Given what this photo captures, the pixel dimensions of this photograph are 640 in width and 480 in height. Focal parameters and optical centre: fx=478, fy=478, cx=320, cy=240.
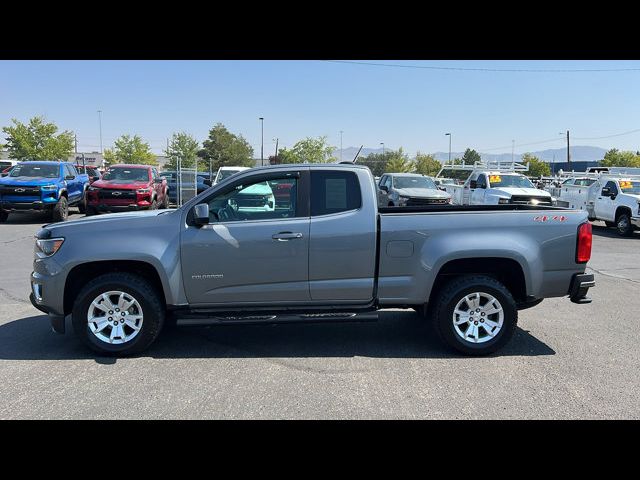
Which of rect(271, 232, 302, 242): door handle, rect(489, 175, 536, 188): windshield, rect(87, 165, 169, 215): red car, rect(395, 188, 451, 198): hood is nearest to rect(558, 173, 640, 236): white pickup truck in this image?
rect(489, 175, 536, 188): windshield

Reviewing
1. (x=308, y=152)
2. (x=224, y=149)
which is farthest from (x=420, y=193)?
(x=224, y=149)

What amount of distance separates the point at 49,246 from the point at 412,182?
15202 mm

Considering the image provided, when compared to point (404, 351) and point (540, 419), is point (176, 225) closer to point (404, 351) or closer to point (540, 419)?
point (404, 351)

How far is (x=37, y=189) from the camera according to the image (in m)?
14.9

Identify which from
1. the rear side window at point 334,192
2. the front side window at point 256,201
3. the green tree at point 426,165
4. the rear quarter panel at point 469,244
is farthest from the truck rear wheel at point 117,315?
the green tree at point 426,165

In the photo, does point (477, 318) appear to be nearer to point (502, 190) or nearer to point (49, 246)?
point (49, 246)

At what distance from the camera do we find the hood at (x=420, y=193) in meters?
16.9

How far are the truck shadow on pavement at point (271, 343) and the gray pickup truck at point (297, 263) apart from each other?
0.32 metres

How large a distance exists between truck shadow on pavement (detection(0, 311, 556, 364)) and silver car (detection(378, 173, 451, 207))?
10995mm

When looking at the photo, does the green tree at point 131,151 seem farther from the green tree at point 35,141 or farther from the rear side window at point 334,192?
the rear side window at point 334,192

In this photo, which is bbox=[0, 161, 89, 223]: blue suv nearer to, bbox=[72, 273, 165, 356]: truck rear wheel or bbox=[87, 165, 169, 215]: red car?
bbox=[87, 165, 169, 215]: red car
